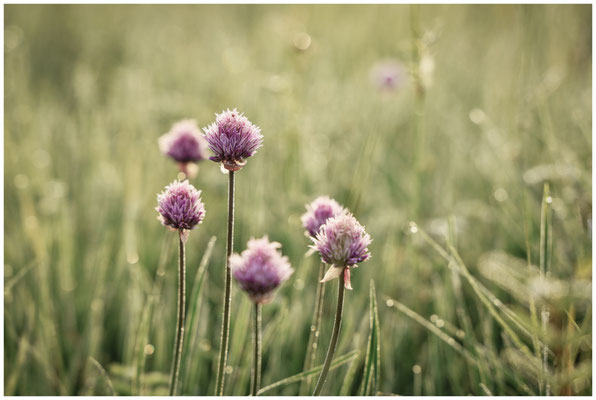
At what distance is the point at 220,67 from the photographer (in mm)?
3029

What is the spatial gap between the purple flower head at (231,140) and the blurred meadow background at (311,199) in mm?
278

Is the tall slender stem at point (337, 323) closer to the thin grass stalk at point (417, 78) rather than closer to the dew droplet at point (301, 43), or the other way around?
the thin grass stalk at point (417, 78)

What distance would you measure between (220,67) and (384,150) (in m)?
1.27

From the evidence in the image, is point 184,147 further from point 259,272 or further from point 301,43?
point 301,43

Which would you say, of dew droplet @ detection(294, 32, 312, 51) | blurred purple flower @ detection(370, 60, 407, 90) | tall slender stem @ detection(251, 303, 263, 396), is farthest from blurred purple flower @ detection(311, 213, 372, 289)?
blurred purple flower @ detection(370, 60, 407, 90)

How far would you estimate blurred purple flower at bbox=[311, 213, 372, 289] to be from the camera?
69 centimetres

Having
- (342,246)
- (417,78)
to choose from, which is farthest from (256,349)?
(417,78)

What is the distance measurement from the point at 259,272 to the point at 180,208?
0.18 meters

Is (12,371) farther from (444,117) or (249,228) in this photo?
(444,117)

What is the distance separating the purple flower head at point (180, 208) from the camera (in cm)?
76

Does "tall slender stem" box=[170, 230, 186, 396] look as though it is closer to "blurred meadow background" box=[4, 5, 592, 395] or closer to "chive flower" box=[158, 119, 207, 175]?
"blurred meadow background" box=[4, 5, 592, 395]

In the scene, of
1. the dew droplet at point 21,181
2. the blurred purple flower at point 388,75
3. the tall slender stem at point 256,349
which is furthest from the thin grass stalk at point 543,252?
the blurred purple flower at point 388,75

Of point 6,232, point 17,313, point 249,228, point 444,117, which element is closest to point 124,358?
point 17,313

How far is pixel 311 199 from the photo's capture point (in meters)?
1.74
